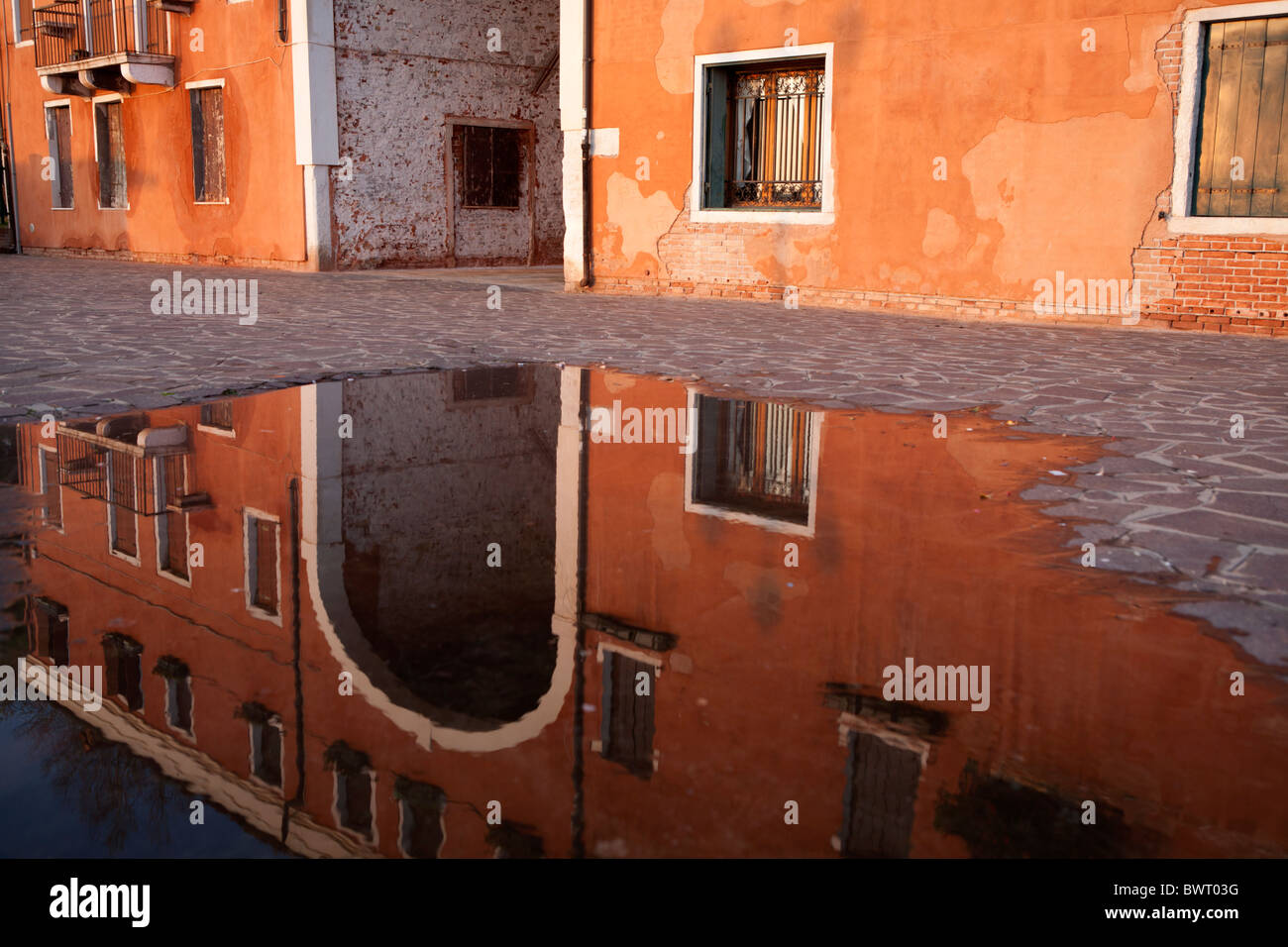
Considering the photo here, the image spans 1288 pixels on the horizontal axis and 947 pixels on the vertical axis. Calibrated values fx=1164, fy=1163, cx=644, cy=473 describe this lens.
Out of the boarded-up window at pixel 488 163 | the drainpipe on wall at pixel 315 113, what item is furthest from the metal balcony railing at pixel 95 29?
the boarded-up window at pixel 488 163

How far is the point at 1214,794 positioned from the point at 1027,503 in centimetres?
215

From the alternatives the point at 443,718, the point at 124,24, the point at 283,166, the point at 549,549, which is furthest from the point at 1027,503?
the point at 124,24

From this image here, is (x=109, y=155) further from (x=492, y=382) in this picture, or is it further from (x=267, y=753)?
(x=267, y=753)

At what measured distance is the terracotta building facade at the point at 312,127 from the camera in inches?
677

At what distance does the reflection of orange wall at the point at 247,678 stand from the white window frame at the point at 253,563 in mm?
19

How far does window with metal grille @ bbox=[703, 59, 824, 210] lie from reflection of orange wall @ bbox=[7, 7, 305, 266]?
7.41 m

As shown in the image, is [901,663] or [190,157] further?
Result: [190,157]

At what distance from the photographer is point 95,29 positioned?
20172 millimetres

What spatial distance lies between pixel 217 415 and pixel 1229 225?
8206 mm

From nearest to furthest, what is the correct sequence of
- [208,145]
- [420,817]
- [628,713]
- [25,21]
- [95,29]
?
[420,817] → [628,713] → [208,145] → [95,29] → [25,21]


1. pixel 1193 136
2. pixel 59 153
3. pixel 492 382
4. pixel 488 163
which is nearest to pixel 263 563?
pixel 492 382
